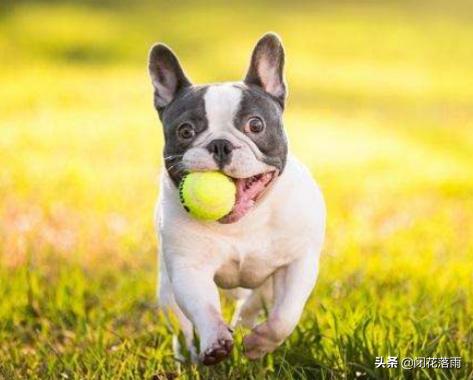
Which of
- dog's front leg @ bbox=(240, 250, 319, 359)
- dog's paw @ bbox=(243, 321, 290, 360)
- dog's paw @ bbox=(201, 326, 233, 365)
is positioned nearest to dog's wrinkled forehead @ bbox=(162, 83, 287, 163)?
dog's front leg @ bbox=(240, 250, 319, 359)

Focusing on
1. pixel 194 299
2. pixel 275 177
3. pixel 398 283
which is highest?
pixel 275 177

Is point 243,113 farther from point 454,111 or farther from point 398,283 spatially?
point 454,111

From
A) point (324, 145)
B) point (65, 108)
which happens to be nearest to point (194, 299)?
point (324, 145)

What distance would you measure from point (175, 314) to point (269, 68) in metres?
1.24

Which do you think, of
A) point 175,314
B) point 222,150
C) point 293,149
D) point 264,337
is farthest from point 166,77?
point 293,149

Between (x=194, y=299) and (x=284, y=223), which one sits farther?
(x=284, y=223)

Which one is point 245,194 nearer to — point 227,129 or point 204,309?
point 227,129

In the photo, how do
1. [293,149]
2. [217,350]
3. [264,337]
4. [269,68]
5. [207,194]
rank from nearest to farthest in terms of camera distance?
[217,350]
[207,194]
[264,337]
[269,68]
[293,149]

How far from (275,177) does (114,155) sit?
7318 mm

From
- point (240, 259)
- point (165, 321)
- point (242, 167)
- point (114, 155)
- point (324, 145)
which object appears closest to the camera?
point (242, 167)

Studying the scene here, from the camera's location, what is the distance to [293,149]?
39.4 ft

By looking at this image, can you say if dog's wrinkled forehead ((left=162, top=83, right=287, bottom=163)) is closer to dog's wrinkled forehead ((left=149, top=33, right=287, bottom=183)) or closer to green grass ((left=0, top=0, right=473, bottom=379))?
dog's wrinkled forehead ((left=149, top=33, right=287, bottom=183))

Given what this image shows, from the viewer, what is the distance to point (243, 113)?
427 centimetres

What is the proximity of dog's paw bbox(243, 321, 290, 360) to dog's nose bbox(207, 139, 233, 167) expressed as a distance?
0.68 m
